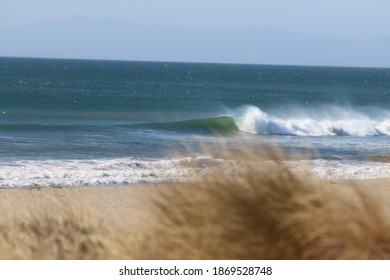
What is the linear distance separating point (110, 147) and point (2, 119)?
13.6 meters

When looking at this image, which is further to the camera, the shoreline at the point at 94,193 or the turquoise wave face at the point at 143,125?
the turquoise wave face at the point at 143,125

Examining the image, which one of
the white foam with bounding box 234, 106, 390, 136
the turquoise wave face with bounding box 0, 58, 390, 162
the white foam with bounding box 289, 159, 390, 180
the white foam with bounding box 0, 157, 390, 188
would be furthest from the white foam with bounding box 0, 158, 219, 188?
the white foam with bounding box 234, 106, 390, 136

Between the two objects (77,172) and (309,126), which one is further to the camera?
(309,126)

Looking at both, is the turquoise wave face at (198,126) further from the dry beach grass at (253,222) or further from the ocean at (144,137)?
the dry beach grass at (253,222)

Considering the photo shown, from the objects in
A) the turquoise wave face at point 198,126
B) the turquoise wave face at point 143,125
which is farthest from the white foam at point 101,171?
the turquoise wave face at point 198,126

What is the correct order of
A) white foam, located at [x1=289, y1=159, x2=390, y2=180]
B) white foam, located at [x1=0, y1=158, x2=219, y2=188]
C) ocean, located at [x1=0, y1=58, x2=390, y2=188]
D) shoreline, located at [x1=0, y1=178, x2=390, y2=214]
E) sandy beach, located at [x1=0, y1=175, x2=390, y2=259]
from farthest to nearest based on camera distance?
white foam, located at [x1=289, y1=159, x2=390, y2=180] → ocean, located at [x1=0, y1=58, x2=390, y2=188] → white foam, located at [x1=0, y1=158, x2=219, y2=188] → shoreline, located at [x1=0, y1=178, x2=390, y2=214] → sandy beach, located at [x1=0, y1=175, x2=390, y2=259]

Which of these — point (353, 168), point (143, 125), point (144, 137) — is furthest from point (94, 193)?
point (143, 125)

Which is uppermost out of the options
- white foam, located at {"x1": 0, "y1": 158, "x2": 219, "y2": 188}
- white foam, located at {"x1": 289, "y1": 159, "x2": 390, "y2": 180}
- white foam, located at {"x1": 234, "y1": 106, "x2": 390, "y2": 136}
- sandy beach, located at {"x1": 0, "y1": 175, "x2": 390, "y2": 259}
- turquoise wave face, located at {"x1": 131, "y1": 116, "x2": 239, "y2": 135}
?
sandy beach, located at {"x1": 0, "y1": 175, "x2": 390, "y2": 259}

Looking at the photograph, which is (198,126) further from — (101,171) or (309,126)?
(101,171)

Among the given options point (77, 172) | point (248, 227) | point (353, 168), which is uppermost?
point (248, 227)

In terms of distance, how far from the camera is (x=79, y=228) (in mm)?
6422

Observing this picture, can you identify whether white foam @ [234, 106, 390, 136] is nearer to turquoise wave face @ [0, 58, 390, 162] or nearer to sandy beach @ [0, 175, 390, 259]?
turquoise wave face @ [0, 58, 390, 162]

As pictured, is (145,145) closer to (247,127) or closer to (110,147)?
(110,147)

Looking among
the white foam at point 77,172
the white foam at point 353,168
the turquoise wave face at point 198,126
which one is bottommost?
the turquoise wave face at point 198,126
